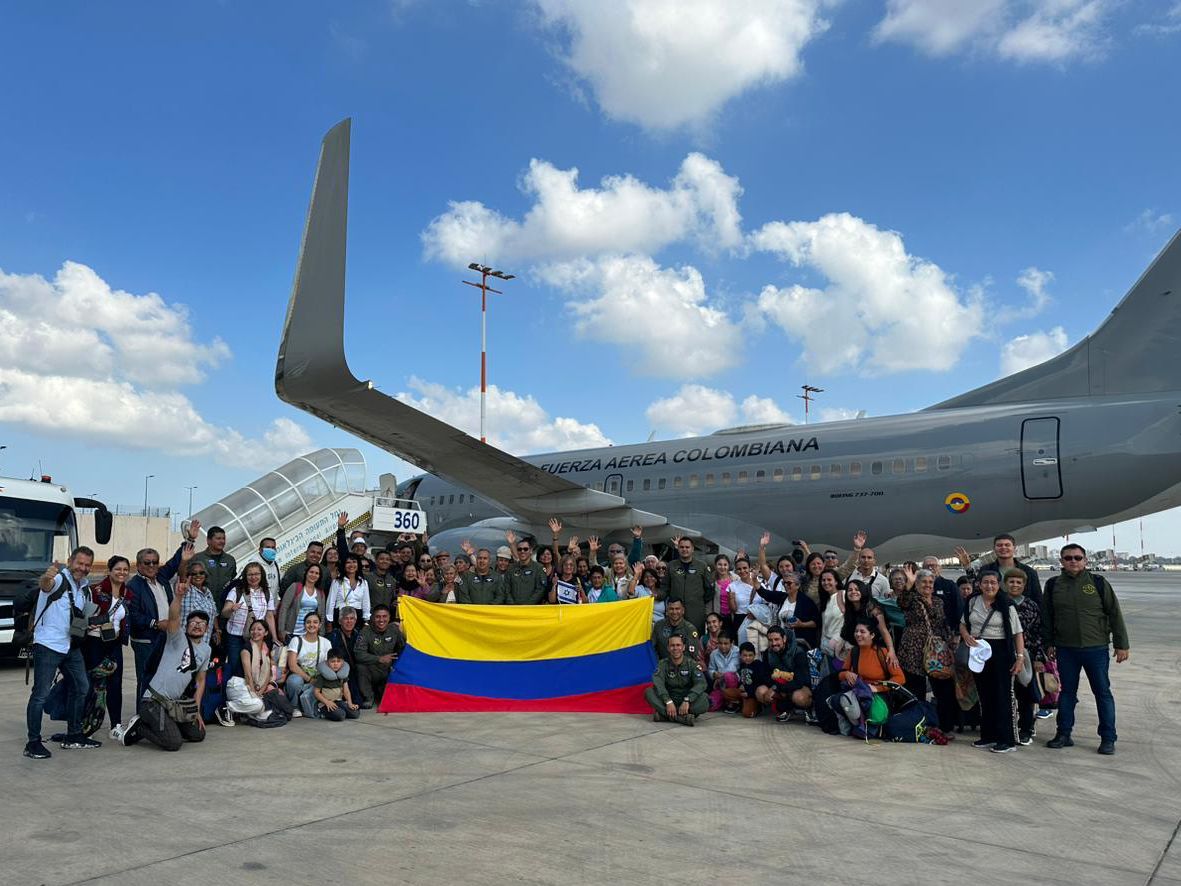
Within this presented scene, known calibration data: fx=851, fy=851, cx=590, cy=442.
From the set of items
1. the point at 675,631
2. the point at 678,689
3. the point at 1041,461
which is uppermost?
the point at 1041,461

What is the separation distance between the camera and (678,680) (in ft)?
28.4

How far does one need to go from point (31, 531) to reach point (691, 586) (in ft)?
32.1

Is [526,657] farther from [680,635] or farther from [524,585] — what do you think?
[680,635]

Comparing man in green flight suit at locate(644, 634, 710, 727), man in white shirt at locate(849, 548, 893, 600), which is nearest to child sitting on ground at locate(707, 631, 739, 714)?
man in green flight suit at locate(644, 634, 710, 727)

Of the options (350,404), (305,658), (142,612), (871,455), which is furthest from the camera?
(871,455)

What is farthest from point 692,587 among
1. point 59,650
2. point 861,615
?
point 59,650

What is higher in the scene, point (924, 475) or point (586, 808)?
point (924, 475)

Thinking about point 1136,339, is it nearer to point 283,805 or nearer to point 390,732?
point 390,732

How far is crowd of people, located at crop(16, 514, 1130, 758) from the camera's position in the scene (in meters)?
7.29

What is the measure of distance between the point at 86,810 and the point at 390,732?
2936 millimetres

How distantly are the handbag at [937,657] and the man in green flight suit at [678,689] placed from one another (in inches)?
83.7

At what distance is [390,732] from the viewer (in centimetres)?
792

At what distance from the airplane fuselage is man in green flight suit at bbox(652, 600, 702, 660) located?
799cm

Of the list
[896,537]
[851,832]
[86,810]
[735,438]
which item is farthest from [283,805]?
[735,438]
